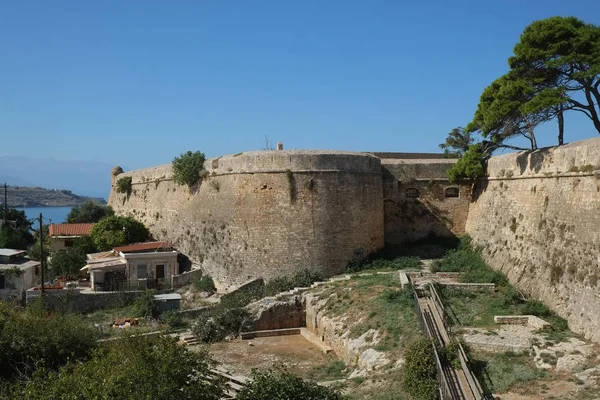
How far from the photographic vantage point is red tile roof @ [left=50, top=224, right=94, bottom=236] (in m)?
34.8

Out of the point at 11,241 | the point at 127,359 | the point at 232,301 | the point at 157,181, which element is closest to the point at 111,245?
the point at 157,181

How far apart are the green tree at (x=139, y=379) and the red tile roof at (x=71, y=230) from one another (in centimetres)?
2494

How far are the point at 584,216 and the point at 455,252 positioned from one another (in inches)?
365

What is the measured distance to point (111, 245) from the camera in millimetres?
31734

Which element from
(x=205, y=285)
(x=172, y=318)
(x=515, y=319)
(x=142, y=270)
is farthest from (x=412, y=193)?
(x=142, y=270)

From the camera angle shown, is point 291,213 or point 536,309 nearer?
point 536,309

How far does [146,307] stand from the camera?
22.8 meters

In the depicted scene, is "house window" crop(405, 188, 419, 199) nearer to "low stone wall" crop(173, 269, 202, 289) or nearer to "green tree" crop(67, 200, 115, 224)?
"low stone wall" crop(173, 269, 202, 289)

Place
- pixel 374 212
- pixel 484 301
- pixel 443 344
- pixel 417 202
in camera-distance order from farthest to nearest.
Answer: pixel 417 202 < pixel 374 212 < pixel 484 301 < pixel 443 344

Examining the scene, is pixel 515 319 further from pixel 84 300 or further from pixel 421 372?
pixel 84 300

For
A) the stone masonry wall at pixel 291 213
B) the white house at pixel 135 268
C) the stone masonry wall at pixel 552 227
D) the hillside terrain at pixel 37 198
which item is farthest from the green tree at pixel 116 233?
the hillside terrain at pixel 37 198

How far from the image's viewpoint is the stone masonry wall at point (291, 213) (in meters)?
23.6

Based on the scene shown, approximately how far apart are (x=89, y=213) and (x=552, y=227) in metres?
33.9

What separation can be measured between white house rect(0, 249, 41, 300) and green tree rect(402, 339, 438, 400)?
66.2 ft
